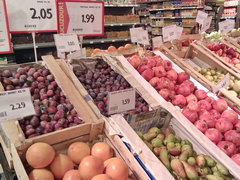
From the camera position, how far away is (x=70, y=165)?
1127mm

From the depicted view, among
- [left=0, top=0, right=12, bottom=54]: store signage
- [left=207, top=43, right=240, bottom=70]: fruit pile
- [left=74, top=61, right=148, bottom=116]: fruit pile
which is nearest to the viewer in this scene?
[left=74, top=61, right=148, bottom=116]: fruit pile

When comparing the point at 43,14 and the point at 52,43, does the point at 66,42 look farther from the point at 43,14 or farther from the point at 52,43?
the point at 52,43

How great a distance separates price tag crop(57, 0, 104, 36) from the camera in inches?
86.7

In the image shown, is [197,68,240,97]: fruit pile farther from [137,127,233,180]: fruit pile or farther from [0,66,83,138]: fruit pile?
[0,66,83,138]: fruit pile

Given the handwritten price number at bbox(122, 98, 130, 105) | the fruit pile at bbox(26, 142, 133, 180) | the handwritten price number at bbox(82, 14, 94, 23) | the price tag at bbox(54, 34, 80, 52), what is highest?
the handwritten price number at bbox(82, 14, 94, 23)

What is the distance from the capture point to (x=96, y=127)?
1.32 meters

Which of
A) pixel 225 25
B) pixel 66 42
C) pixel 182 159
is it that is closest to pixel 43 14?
pixel 66 42

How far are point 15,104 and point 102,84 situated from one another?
0.73 meters

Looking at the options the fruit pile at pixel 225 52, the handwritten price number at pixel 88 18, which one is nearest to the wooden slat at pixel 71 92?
the handwritten price number at pixel 88 18

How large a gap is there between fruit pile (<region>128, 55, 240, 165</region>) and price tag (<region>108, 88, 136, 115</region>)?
0.45 metres

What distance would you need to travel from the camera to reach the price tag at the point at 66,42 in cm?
202

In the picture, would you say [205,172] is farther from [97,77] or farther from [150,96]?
[97,77]

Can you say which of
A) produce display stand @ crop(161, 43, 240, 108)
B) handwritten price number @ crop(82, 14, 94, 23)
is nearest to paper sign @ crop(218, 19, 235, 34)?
produce display stand @ crop(161, 43, 240, 108)

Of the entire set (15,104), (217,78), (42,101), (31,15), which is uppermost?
(31,15)
